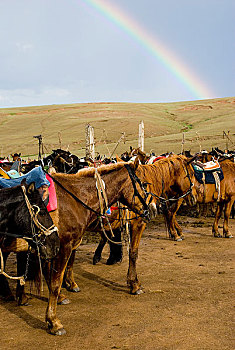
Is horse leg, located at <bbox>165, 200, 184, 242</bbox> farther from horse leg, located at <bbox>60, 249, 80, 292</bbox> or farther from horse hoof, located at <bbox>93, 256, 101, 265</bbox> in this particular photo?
horse leg, located at <bbox>60, 249, 80, 292</bbox>

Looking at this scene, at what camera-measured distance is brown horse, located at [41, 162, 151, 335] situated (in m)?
4.83

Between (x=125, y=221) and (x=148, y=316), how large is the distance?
177cm

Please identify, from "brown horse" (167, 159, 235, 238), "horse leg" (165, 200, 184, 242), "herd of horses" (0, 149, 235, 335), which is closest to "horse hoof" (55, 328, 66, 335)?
"herd of horses" (0, 149, 235, 335)

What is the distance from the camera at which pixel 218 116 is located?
195ft

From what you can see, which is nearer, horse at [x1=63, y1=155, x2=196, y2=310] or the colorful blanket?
horse at [x1=63, y1=155, x2=196, y2=310]

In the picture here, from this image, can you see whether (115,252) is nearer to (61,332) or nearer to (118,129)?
(61,332)

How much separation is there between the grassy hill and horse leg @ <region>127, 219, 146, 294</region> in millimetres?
26239

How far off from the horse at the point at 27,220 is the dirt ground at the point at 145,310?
1419 millimetres

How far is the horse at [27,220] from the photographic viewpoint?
13.4 ft

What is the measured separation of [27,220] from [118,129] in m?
46.9

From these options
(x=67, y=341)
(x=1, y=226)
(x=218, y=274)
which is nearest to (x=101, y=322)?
(x=67, y=341)

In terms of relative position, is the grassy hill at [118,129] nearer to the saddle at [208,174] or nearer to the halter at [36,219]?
the saddle at [208,174]

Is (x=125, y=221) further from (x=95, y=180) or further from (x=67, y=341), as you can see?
(x=67, y=341)

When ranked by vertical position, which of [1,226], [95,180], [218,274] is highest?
[95,180]
